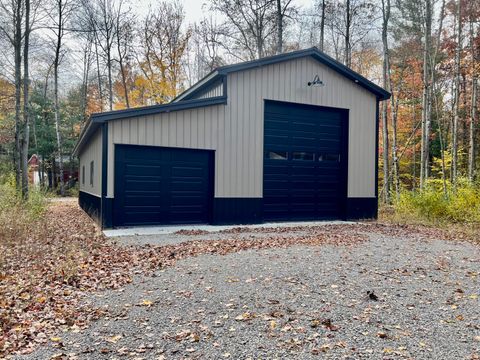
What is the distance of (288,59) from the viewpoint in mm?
10438

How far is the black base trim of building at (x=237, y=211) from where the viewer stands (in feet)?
31.8

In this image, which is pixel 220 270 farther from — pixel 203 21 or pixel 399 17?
pixel 203 21

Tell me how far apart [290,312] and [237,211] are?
6396mm

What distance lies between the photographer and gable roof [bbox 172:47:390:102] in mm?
9712

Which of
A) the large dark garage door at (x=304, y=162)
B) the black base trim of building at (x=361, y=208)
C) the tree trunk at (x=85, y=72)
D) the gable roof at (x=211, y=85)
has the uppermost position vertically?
the tree trunk at (x=85, y=72)

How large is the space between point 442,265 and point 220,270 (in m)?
3.30

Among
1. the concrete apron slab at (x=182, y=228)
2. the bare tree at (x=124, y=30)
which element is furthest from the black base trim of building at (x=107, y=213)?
the bare tree at (x=124, y=30)

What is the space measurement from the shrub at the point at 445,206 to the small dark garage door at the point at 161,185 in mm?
6465

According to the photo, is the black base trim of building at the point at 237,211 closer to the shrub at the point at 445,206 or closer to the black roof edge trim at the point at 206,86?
the black roof edge trim at the point at 206,86

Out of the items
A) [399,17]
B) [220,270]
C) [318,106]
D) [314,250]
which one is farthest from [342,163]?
[399,17]

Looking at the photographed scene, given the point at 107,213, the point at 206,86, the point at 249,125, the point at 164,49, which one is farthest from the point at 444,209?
the point at 164,49

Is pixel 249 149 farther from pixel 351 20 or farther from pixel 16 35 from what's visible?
pixel 351 20

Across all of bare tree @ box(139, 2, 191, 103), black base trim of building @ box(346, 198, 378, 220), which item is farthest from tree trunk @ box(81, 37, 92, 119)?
black base trim of building @ box(346, 198, 378, 220)

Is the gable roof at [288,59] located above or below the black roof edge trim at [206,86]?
above
